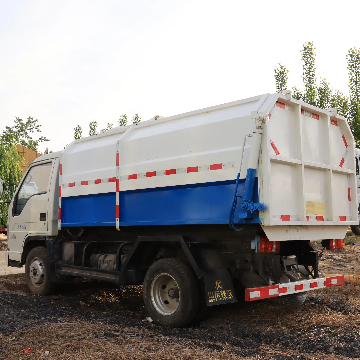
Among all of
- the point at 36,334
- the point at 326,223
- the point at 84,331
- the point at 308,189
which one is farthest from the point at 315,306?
the point at 36,334

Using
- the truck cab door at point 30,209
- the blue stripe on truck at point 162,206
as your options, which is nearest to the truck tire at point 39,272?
the truck cab door at point 30,209

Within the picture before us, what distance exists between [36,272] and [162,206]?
3466 millimetres

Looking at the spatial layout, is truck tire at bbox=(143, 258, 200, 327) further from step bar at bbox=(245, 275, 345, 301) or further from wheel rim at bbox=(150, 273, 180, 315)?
step bar at bbox=(245, 275, 345, 301)

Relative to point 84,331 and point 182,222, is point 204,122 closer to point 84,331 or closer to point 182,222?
point 182,222

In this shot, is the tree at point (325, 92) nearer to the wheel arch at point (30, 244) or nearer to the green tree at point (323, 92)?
the green tree at point (323, 92)

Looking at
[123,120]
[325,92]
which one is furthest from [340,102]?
[123,120]

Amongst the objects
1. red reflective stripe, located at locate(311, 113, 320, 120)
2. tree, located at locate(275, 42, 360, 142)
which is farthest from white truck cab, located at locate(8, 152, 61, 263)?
tree, located at locate(275, 42, 360, 142)

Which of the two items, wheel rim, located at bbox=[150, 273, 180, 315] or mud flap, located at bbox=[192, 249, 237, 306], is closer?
mud flap, located at bbox=[192, 249, 237, 306]

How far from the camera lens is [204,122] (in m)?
5.79

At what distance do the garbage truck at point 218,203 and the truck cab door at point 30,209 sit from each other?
1.12m

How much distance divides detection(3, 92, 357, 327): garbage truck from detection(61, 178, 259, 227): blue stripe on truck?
0.02 m

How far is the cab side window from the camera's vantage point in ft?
27.3

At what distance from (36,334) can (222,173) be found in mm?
2843

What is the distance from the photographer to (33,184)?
28.2 ft
